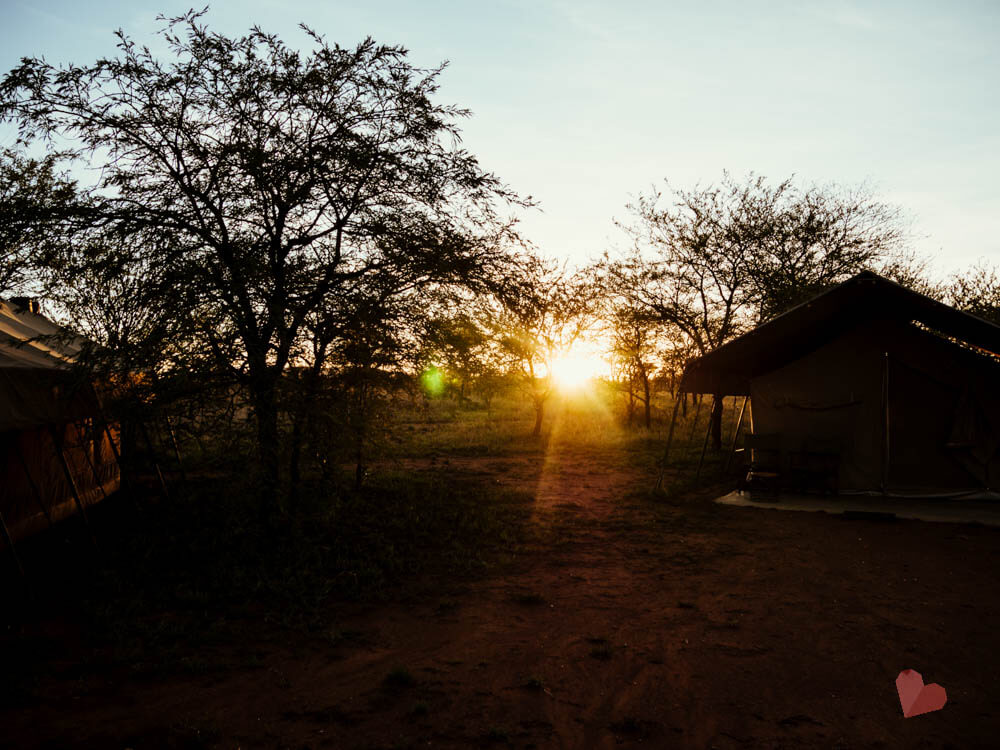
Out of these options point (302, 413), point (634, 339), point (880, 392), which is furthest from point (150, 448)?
point (634, 339)

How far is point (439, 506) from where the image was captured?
10.5 m

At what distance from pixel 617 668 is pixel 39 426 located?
693 cm

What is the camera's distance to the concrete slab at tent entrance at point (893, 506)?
30.9ft

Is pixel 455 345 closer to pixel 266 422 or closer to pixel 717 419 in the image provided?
pixel 266 422

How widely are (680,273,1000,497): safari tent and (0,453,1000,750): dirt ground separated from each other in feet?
11.5

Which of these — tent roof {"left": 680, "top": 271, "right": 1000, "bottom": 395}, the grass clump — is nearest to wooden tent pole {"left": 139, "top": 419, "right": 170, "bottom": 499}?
the grass clump

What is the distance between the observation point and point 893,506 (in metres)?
10.3

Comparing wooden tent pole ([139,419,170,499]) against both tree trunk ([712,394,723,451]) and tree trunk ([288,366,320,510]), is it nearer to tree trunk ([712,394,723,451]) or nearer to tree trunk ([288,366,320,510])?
tree trunk ([288,366,320,510])

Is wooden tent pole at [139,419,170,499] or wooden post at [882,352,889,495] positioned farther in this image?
wooden post at [882,352,889,495]

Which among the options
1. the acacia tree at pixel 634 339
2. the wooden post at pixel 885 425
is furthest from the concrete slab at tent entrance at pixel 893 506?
the acacia tree at pixel 634 339

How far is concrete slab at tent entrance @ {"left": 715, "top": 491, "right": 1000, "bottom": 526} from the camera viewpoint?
9.42 m

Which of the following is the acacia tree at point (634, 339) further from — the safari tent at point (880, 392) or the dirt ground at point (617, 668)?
the dirt ground at point (617, 668)

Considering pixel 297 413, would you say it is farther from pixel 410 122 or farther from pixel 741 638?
pixel 741 638

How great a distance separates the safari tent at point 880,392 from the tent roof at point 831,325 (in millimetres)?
33
